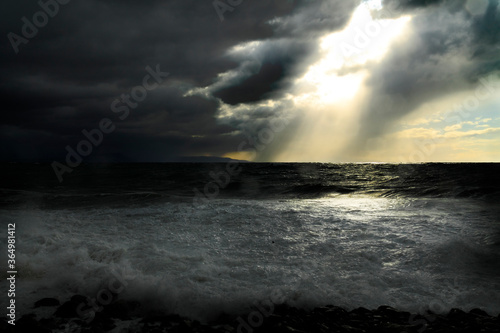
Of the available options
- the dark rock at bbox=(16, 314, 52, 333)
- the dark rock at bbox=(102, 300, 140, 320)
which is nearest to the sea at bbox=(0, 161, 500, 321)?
the dark rock at bbox=(102, 300, 140, 320)

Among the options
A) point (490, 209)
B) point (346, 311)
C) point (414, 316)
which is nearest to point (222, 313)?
point (346, 311)

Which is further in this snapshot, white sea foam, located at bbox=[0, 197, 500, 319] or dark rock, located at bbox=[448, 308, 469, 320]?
white sea foam, located at bbox=[0, 197, 500, 319]

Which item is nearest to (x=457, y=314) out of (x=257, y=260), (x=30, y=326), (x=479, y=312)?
(x=479, y=312)

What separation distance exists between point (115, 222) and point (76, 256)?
4219 millimetres

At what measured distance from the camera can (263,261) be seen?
644 centimetres

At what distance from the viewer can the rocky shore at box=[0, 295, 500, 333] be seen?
12.9 feet

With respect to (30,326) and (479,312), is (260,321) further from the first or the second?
(479,312)

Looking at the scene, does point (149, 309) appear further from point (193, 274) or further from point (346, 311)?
point (346, 311)

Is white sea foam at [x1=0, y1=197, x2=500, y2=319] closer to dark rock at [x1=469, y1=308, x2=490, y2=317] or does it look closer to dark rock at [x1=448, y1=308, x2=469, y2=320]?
dark rock at [x1=448, y1=308, x2=469, y2=320]

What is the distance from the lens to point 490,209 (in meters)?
12.9

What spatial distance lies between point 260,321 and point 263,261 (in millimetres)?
2279

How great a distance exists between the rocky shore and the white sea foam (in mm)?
268

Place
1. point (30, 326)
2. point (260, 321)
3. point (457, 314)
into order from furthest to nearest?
point (457, 314) → point (260, 321) → point (30, 326)

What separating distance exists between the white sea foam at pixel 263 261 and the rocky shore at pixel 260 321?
268 mm
